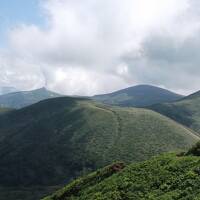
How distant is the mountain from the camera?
35469mm

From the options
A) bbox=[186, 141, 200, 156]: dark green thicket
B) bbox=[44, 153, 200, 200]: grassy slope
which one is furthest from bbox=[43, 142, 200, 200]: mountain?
bbox=[186, 141, 200, 156]: dark green thicket

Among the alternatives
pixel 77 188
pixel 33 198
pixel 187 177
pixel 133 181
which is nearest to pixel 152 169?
pixel 133 181

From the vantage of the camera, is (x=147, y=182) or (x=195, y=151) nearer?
(x=147, y=182)

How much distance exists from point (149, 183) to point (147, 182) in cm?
43

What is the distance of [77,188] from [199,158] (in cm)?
1393

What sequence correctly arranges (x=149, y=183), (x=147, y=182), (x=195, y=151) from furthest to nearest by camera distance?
(x=195, y=151), (x=147, y=182), (x=149, y=183)

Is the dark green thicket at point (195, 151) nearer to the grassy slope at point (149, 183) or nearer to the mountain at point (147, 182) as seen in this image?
the mountain at point (147, 182)

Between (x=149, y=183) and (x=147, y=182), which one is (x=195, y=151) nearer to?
(x=147, y=182)

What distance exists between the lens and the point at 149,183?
39.2m

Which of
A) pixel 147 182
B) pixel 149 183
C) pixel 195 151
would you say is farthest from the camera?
pixel 195 151

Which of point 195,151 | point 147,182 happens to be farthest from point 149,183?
point 195,151

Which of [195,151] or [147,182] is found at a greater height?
[195,151]

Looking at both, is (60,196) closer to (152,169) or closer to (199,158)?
(152,169)

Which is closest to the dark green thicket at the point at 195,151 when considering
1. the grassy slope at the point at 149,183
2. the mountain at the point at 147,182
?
the mountain at the point at 147,182
